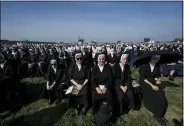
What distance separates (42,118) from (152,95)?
3480 mm

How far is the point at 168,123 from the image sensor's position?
515 cm

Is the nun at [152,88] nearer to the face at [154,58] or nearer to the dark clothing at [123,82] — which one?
the face at [154,58]

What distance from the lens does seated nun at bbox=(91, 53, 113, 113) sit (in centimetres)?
520

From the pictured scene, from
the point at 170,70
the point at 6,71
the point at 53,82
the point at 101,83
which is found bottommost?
the point at 170,70

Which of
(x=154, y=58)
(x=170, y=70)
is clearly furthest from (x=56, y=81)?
(x=170, y=70)

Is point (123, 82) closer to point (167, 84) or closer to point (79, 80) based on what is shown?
point (79, 80)

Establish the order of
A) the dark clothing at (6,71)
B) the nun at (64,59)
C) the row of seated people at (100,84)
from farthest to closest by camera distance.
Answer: the nun at (64,59), the dark clothing at (6,71), the row of seated people at (100,84)

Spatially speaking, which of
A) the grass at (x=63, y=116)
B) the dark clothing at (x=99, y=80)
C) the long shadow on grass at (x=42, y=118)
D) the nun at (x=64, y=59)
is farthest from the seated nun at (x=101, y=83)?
the nun at (x=64, y=59)

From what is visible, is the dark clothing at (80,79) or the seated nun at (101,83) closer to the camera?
the seated nun at (101,83)

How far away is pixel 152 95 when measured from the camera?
5727 millimetres

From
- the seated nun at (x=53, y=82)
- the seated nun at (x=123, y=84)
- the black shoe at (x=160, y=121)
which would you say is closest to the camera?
the black shoe at (x=160, y=121)

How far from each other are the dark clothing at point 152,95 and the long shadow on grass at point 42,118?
2.73m

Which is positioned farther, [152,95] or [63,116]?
[152,95]

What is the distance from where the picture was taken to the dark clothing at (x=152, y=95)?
17.9 ft
